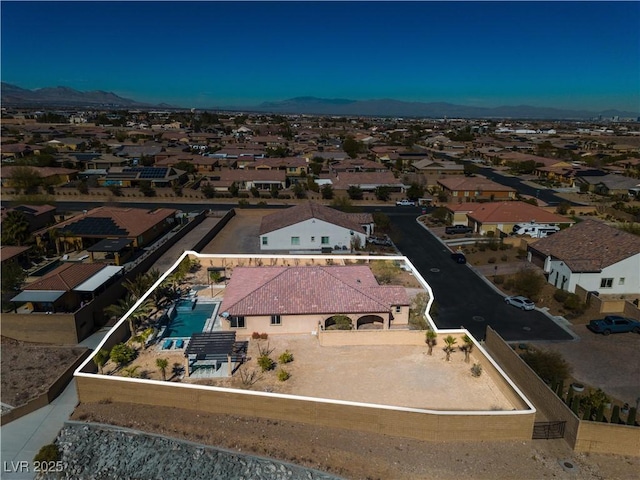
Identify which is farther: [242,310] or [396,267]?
[396,267]

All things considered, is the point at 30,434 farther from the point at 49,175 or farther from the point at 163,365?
the point at 49,175

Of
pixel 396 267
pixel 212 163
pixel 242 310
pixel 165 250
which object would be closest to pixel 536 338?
pixel 396 267

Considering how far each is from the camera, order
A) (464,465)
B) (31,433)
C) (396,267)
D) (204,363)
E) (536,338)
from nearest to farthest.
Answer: (464,465)
(31,433)
(204,363)
(536,338)
(396,267)

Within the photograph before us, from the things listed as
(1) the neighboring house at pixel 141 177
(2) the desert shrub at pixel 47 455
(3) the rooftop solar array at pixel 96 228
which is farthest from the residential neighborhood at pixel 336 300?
(1) the neighboring house at pixel 141 177

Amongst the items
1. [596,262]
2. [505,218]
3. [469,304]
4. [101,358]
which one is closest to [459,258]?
[469,304]

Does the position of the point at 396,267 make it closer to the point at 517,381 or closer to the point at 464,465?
→ the point at 517,381

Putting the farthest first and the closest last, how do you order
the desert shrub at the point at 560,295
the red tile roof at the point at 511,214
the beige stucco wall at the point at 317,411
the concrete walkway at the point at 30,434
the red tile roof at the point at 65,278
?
the red tile roof at the point at 511,214 < the desert shrub at the point at 560,295 < the red tile roof at the point at 65,278 < the concrete walkway at the point at 30,434 < the beige stucco wall at the point at 317,411

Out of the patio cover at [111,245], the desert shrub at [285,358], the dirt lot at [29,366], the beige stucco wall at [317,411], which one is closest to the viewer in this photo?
the beige stucco wall at [317,411]

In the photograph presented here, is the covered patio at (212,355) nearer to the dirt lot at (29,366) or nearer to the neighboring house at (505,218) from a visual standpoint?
the dirt lot at (29,366)
